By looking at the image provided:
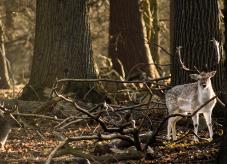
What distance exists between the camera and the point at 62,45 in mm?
14148

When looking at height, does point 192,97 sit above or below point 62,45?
below

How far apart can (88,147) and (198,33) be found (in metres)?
3.04

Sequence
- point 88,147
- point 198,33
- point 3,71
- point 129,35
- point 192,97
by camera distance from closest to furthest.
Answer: point 88,147
point 192,97
point 198,33
point 129,35
point 3,71

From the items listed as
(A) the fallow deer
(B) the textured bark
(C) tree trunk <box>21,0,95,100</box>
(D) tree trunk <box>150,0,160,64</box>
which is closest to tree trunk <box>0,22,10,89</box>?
(D) tree trunk <box>150,0,160,64</box>

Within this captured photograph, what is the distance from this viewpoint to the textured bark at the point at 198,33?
1120 cm

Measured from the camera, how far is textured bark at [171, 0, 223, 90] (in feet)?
36.8

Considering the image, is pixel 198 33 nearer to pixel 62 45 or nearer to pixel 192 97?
pixel 192 97

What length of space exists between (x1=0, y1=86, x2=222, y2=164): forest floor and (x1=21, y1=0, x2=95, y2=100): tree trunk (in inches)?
96.7

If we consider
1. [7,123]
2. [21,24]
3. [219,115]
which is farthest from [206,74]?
[21,24]

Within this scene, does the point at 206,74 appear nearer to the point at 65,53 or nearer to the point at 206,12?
the point at 206,12

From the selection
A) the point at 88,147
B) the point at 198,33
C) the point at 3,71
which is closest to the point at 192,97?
the point at 198,33

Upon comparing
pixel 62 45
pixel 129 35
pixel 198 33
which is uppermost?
pixel 198 33

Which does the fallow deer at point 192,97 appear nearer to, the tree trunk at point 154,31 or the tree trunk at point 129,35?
the tree trunk at point 129,35

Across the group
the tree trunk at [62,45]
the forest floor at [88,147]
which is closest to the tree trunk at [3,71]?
Answer: the tree trunk at [62,45]
